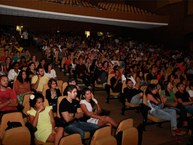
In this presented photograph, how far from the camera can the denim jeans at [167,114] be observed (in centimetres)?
491

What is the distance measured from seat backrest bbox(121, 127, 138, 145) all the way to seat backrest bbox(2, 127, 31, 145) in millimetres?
1245

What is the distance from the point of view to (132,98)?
579 centimetres

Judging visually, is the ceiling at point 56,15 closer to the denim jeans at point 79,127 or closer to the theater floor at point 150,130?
the theater floor at point 150,130

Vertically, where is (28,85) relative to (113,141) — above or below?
above

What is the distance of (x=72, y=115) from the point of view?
397 cm

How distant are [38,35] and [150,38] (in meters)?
7.92

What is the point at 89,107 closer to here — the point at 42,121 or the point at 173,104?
the point at 42,121

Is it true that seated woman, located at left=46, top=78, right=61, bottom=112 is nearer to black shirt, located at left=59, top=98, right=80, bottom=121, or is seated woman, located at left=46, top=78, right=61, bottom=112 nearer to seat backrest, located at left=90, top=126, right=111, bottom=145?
black shirt, located at left=59, top=98, right=80, bottom=121

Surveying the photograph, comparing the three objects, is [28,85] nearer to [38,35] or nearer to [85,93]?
[85,93]

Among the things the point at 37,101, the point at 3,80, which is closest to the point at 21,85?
the point at 3,80

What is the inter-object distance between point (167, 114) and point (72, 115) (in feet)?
6.50

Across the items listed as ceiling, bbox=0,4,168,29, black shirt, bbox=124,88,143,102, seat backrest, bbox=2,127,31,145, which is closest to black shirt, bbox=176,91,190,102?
black shirt, bbox=124,88,143,102

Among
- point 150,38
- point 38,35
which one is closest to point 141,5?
point 150,38

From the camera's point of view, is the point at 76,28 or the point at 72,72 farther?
the point at 76,28
